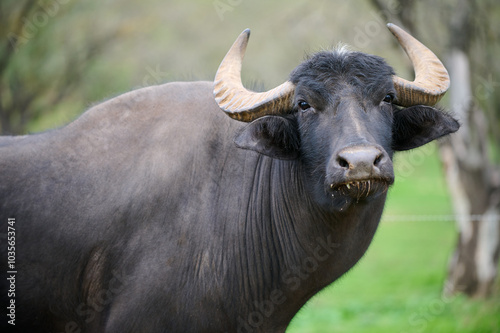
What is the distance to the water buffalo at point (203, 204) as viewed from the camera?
470cm

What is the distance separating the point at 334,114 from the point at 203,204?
127 centimetres

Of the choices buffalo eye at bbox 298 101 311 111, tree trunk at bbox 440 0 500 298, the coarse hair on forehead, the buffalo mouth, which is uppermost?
the coarse hair on forehead

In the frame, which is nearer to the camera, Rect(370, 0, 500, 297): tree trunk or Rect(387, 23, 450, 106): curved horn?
Rect(387, 23, 450, 106): curved horn

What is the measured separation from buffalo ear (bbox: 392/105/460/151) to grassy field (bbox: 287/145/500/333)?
1222 millimetres

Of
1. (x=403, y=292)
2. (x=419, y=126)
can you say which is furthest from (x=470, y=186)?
(x=419, y=126)

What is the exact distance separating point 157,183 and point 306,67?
1517 mm

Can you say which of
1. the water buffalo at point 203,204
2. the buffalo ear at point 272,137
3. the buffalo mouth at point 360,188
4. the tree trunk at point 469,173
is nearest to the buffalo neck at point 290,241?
the water buffalo at point 203,204

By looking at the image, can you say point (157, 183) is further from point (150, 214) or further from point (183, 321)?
point (183, 321)

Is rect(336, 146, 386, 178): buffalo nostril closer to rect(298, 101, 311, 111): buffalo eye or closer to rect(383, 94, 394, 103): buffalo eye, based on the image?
rect(298, 101, 311, 111): buffalo eye

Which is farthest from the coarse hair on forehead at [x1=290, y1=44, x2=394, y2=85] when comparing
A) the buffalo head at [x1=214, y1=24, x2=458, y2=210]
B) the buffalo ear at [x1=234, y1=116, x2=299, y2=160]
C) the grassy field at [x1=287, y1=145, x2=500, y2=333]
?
the grassy field at [x1=287, y1=145, x2=500, y2=333]

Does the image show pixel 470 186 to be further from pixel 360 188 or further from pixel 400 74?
pixel 360 188

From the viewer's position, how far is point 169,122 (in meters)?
5.13

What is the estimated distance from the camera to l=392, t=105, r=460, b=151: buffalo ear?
4.90m

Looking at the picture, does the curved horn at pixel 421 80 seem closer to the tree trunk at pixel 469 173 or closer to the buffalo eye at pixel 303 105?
the buffalo eye at pixel 303 105
